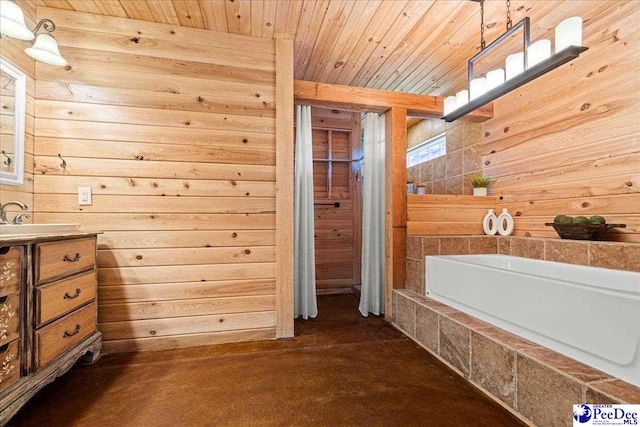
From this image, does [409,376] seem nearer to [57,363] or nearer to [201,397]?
[201,397]

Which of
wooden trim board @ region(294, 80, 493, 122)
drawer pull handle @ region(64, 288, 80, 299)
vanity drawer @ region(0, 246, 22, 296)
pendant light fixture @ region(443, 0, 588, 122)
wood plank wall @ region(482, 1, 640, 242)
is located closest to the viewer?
vanity drawer @ region(0, 246, 22, 296)

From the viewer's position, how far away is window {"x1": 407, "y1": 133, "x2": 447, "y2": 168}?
3598 millimetres

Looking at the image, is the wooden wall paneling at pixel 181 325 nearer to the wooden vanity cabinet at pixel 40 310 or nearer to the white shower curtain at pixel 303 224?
the wooden vanity cabinet at pixel 40 310

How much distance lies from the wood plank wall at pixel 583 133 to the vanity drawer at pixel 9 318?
344 centimetres

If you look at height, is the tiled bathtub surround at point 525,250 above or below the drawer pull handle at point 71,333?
above

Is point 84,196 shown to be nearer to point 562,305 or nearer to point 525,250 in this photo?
point 562,305

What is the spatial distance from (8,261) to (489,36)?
3.29 meters

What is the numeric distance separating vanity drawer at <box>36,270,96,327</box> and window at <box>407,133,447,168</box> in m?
3.71

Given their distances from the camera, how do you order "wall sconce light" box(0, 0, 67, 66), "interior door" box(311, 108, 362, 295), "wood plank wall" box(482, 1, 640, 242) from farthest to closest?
"interior door" box(311, 108, 362, 295), "wood plank wall" box(482, 1, 640, 242), "wall sconce light" box(0, 0, 67, 66)

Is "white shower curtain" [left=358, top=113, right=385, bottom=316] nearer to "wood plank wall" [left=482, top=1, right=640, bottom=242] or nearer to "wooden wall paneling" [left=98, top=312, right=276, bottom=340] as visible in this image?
"wooden wall paneling" [left=98, top=312, right=276, bottom=340]

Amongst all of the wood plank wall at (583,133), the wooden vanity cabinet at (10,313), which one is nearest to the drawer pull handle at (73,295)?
the wooden vanity cabinet at (10,313)

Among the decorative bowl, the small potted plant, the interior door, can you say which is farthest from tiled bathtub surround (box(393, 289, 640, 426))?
the interior door

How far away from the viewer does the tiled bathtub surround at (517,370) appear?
1.08 metres

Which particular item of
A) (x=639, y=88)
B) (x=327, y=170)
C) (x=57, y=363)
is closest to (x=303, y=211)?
(x=327, y=170)
